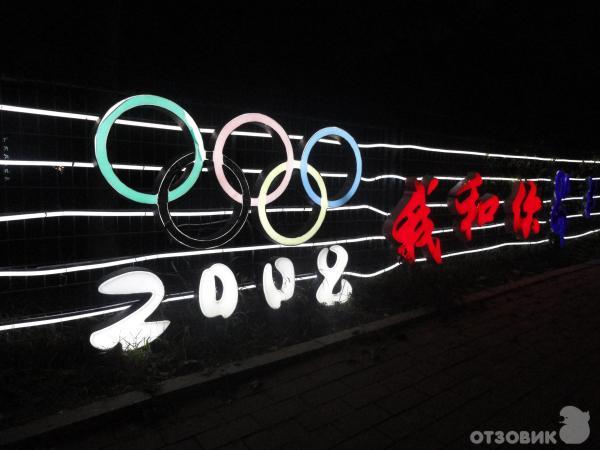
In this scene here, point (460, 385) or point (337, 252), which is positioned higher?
point (337, 252)

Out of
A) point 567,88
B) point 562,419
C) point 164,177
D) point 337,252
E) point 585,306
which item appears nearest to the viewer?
point 562,419

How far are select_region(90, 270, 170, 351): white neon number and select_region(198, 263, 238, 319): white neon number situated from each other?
0.44 meters

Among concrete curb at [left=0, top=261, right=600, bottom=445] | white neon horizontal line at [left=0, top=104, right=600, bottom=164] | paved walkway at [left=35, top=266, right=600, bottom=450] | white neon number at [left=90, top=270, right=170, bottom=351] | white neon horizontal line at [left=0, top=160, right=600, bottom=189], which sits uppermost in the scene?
white neon horizontal line at [left=0, top=104, right=600, bottom=164]

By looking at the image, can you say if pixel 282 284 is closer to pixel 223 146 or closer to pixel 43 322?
pixel 223 146

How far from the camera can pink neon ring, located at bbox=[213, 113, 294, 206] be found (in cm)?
456

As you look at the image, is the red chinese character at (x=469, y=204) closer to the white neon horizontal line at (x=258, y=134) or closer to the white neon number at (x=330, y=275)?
the white neon horizontal line at (x=258, y=134)

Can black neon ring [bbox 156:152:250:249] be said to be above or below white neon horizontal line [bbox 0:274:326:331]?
above

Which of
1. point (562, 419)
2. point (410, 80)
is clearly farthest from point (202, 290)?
point (410, 80)

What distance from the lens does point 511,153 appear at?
9.23 m

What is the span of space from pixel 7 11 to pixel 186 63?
7.64 ft

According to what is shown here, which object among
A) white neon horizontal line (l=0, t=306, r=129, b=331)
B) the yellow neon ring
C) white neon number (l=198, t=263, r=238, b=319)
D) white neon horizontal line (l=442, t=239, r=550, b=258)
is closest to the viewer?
white neon horizontal line (l=0, t=306, r=129, b=331)

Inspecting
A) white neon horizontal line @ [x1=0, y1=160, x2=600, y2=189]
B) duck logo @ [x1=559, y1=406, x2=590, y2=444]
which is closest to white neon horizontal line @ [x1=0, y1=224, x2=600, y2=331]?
white neon horizontal line @ [x1=0, y1=160, x2=600, y2=189]

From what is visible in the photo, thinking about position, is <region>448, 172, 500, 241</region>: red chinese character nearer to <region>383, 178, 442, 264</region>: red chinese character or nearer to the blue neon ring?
<region>383, 178, 442, 264</region>: red chinese character

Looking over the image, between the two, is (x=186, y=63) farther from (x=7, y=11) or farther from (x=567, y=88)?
(x=567, y=88)
